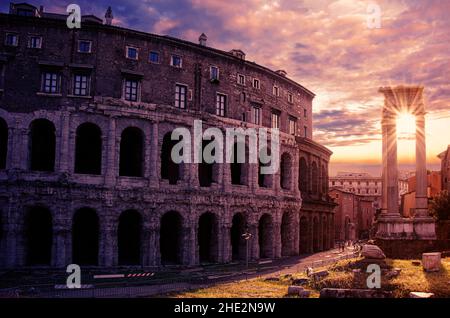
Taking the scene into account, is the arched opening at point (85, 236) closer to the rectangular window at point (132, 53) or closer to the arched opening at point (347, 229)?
the rectangular window at point (132, 53)

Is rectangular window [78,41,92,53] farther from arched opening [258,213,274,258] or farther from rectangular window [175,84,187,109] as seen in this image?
arched opening [258,213,274,258]

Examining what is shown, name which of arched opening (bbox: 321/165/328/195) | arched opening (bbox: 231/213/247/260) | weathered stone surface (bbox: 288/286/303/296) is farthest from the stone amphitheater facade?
Answer: arched opening (bbox: 321/165/328/195)

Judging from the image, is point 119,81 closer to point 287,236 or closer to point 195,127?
point 195,127

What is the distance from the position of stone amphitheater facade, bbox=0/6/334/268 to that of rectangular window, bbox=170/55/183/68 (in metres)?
0.07

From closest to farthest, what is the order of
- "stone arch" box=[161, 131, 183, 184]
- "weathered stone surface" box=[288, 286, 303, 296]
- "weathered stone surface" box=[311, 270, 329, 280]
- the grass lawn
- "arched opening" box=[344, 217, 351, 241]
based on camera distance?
the grass lawn
"weathered stone surface" box=[288, 286, 303, 296]
"weathered stone surface" box=[311, 270, 329, 280]
"stone arch" box=[161, 131, 183, 184]
"arched opening" box=[344, 217, 351, 241]

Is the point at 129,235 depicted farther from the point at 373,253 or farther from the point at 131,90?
the point at 373,253

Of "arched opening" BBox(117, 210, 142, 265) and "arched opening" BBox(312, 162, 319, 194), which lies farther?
"arched opening" BBox(312, 162, 319, 194)

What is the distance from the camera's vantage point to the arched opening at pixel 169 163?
33688 millimetres

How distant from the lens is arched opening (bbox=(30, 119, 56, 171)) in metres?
29.7

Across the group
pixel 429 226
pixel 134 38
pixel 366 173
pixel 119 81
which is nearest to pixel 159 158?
pixel 119 81

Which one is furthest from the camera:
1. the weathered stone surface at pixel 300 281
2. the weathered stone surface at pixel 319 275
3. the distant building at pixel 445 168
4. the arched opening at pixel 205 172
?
the distant building at pixel 445 168

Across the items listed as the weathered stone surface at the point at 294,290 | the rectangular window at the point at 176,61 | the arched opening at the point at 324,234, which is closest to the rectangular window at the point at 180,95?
the rectangular window at the point at 176,61

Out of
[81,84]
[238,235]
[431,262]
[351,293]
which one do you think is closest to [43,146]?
[81,84]

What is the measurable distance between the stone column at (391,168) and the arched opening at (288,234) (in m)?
11.6
